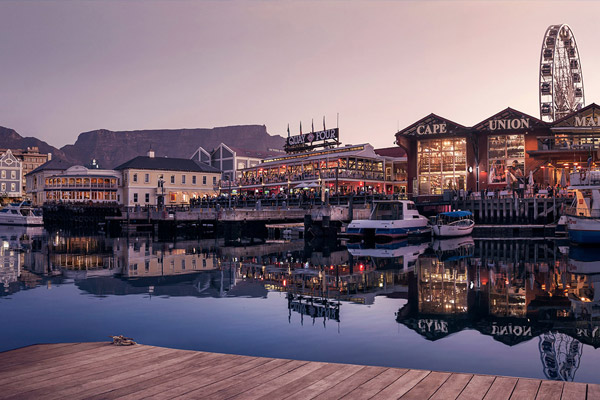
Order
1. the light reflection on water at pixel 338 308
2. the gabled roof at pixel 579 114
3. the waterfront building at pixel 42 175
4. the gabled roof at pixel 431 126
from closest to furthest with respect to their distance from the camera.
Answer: the light reflection on water at pixel 338 308
the gabled roof at pixel 579 114
the gabled roof at pixel 431 126
the waterfront building at pixel 42 175

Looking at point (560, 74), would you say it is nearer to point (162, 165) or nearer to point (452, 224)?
point (452, 224)

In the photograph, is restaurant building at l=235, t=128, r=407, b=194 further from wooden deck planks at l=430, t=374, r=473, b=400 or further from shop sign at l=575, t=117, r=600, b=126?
wooden deck planks at l=430, t=374, r=473, b=400

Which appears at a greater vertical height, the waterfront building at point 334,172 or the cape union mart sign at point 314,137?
the cape union mart sign at point 314,137

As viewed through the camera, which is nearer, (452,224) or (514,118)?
(452,224)

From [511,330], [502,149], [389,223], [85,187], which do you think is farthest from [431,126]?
[85,187]

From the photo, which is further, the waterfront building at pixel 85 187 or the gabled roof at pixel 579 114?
the waterfront building at pixel 85 187

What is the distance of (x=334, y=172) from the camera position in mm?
71125

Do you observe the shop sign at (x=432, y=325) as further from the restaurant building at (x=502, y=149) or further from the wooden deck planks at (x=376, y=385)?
the restaurant building at (x=502, y=149)

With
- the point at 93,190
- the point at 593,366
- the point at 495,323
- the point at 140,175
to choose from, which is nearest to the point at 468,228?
the point at 495,323

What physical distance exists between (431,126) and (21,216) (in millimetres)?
64874

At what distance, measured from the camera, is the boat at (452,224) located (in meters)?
→ 48.5

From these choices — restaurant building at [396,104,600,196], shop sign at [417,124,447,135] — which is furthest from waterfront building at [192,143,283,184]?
restaurant building at [396,104,600,196]

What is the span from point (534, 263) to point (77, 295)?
22999 millimetres

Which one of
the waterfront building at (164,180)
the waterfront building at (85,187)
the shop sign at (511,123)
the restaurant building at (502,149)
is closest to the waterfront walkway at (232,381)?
the restaurant building at (502,149)
